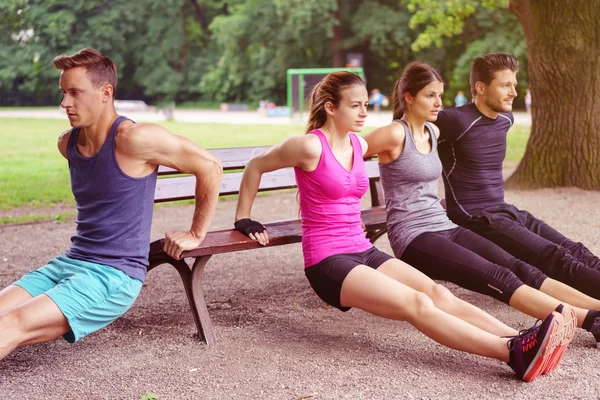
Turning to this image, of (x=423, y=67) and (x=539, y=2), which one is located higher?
(x=539, y=2)

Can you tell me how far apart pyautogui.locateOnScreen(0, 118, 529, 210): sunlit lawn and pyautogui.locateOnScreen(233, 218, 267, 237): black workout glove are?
20.2 feet

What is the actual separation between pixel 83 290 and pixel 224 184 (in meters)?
1.98

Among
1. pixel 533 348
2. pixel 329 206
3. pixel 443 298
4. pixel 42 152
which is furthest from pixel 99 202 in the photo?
pixel 42 152

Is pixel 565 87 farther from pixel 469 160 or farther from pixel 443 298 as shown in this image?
pixel 443 298

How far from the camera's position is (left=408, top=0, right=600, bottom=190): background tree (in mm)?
9117

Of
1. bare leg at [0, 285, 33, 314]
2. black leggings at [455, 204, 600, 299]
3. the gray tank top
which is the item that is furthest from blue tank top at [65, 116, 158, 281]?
black leggings at [455, 204, 600, 299]

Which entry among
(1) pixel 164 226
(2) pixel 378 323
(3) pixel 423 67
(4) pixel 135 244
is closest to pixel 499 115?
(3) pixel 423 67

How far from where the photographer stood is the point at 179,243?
4051 millimetres

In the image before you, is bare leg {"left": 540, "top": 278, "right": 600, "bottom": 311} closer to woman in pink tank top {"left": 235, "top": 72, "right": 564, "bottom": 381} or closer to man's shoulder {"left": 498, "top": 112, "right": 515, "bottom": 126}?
woman in pink tank top {"left": 235, "top": 72, "right": 564, "bottom": 381}

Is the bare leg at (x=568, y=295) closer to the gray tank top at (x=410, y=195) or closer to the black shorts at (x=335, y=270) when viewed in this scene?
the gray tank top at (x=410, y=195)

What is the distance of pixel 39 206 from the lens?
9805 mm

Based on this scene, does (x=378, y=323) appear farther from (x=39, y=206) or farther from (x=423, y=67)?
(x=39, y=206)

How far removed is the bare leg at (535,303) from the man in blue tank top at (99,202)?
1725 mm

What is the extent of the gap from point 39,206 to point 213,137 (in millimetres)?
10803
